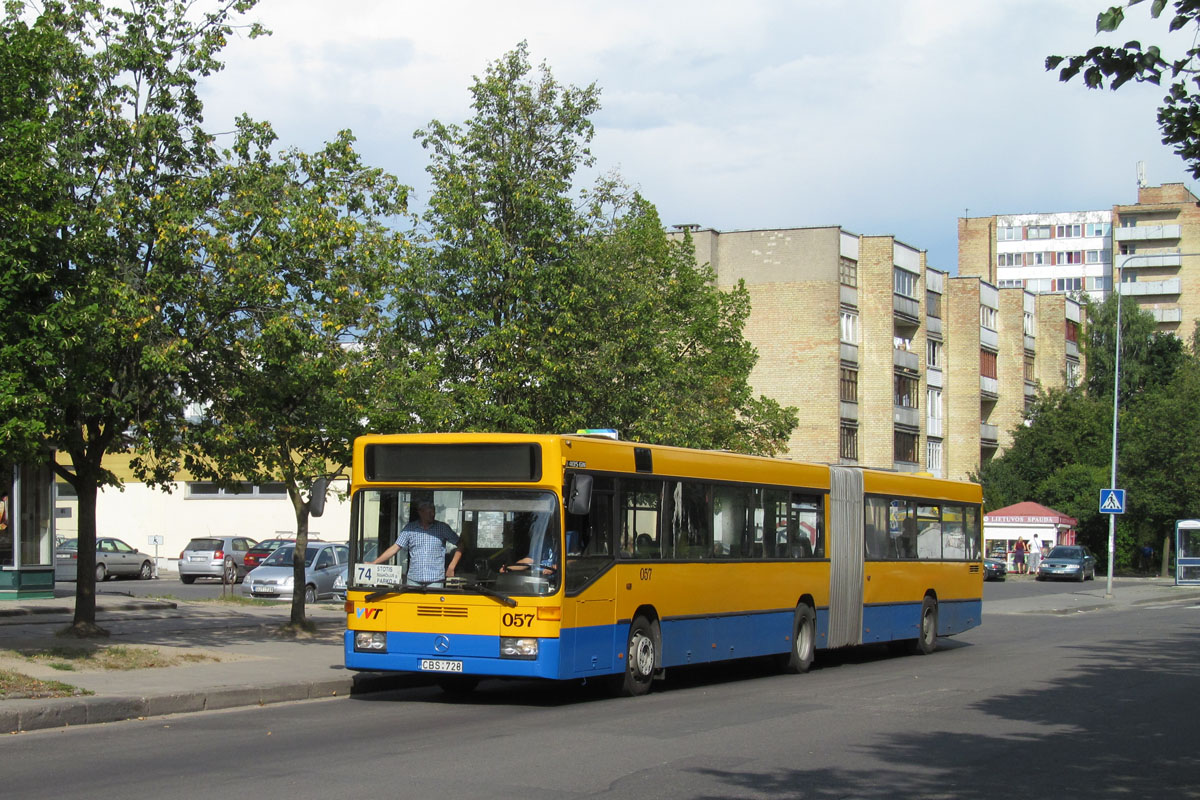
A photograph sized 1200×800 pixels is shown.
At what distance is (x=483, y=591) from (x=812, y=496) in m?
6.76

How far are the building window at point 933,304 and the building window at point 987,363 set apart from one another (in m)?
5.02

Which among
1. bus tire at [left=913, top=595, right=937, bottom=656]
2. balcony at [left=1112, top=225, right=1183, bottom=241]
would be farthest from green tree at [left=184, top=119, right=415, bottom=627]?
balcony at [left=1112, top=225, right=1183, bottom=241]

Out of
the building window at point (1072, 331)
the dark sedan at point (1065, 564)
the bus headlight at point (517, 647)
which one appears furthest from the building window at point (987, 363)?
the bus headlight at point (517, 647)

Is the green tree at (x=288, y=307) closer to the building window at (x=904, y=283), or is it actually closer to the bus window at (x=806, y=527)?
the bus window at (x=806, y=527)

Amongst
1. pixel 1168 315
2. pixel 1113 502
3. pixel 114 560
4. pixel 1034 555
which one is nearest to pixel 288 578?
pixel 114 560

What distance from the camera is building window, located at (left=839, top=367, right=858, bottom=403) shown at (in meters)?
68.2

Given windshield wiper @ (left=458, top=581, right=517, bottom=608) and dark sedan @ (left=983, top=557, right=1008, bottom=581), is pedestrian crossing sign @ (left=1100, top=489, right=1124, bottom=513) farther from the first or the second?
windshield wiper @ (left=458, top=581, right=517, bottom=608)

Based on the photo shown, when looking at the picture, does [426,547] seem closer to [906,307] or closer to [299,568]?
[299,568]

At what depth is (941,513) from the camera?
2228 centimetres

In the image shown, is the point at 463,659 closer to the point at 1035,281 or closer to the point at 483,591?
the point at 483,591

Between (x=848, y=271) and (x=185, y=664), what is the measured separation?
5739 cm

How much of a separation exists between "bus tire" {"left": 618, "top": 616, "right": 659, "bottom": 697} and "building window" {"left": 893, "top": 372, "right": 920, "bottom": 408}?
57.9 m

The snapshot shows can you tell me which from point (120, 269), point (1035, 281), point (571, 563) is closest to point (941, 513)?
point (571, 563)

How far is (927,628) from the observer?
71.6ft
